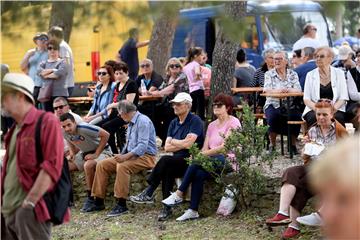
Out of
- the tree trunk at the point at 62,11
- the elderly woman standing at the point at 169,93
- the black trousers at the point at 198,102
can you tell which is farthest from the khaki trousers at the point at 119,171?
the tree trunk at the point at 62,11

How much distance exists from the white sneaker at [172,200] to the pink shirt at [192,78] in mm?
2852

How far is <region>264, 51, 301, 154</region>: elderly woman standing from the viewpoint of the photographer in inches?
369

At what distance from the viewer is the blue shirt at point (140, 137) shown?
29.1 feet

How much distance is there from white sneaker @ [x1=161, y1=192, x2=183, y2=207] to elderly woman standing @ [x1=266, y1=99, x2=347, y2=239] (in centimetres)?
135

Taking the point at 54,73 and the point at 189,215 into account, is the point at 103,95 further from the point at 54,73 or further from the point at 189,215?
the point at 189,215

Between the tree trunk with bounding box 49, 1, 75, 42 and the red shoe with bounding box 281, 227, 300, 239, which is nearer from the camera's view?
the tree trunk with bounding box 49, 1, 75, 42

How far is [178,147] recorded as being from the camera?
8656 mm

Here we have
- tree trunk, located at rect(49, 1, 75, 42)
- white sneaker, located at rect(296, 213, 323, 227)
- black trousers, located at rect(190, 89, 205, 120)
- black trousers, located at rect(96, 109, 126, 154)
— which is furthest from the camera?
black trousers, located at rect(190, 89, 205, 120)

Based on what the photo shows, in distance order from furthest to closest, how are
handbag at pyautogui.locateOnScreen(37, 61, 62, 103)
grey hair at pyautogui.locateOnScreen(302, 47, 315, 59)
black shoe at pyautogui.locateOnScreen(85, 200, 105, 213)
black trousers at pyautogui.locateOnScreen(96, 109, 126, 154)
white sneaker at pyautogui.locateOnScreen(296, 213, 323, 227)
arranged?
1. handbag at pyautogui.locateOnScreen(37, 61, 62, 103)
2. grey hair at pyautogui.locateOnScreen(302, 47, 315, 59)
3. black trousers at pyautogui.locateOnScreen(96, 109, 126, 154)
4. black shoe at pyautogui.locateOnScreen(85, 200, 105, 213)
5. white sneaker at pyautogui.locateOnScreen(296, 213, 323, 227)

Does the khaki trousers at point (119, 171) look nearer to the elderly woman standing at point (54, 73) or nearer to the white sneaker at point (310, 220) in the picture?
the white sneaker at point (310, 220)

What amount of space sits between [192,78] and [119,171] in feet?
8.65

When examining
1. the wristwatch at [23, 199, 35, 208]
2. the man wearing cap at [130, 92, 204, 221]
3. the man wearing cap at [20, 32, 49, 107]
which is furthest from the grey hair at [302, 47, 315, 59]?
the wristwatch at [23, 199, 35, 208]

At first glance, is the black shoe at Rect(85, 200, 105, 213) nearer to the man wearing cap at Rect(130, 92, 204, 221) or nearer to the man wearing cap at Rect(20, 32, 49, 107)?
the man wearing cap at Rect(130, 92, 204, 221)

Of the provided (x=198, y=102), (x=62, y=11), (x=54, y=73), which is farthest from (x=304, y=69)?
(x=62, y=11)
